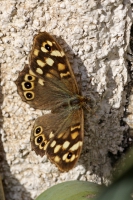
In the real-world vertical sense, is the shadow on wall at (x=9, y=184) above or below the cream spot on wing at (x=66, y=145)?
below

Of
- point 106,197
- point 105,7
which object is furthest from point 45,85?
point 106,197

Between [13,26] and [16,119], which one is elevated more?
[13,26]

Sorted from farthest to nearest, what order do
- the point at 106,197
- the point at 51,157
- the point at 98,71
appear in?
the point at 98,71, the point at 51,157, the point at 106,197

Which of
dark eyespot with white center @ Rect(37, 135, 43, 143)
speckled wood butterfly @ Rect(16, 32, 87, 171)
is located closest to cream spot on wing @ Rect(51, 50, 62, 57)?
speckled wood butterfly @ Rect(16, 32, 87, 171)

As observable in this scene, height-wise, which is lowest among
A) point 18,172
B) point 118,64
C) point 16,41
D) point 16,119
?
point 18,172

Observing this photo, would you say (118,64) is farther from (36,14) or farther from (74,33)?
(36,14)

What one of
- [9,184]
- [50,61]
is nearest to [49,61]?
[50,61]

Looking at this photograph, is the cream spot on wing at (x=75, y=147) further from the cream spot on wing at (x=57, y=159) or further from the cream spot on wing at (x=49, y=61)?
the cream spot on wing at (x=49, y=61)

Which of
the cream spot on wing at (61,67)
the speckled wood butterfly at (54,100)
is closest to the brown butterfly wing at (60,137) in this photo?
the speckled wood butterfly at (54,100)
